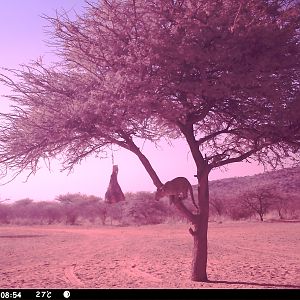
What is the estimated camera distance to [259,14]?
11.3 meters

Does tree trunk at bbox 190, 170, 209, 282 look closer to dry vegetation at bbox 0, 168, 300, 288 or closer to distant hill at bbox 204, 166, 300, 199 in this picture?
dry vegetation at bbox 0, 168, 300, 288

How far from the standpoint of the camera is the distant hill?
62291 mm

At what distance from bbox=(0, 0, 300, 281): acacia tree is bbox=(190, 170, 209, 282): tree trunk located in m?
0.03

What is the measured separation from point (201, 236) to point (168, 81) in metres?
4.09

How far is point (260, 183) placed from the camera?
67562 millimetres

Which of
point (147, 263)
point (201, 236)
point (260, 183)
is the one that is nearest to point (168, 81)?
point (201, 236)

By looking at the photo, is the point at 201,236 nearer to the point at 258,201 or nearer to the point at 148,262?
the point at 148,262

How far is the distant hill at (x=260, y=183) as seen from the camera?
62291 millimetres

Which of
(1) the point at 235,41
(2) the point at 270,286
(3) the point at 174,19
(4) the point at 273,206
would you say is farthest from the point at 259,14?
(4) the point at 273,206

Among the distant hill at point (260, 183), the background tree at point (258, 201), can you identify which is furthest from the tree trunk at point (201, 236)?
the distant hill at point (260, 183)
